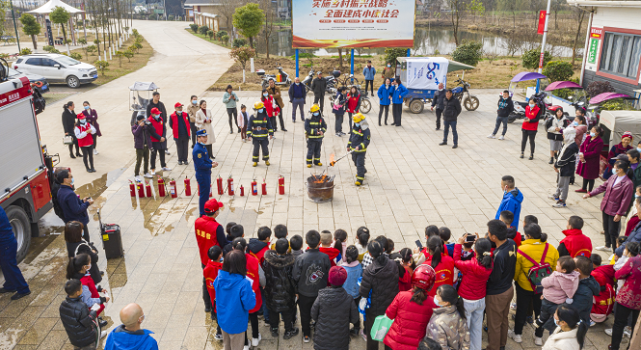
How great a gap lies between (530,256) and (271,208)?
5.80 metres

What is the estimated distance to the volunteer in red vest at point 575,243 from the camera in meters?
6.09

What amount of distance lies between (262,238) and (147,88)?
1249 cm

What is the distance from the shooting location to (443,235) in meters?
5.92

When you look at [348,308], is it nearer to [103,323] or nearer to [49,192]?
[103,323]

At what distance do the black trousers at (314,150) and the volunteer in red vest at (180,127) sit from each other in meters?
3.29

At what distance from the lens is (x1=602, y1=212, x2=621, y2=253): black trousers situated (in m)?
8.13

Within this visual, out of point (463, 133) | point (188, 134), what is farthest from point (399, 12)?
point (188, 134)

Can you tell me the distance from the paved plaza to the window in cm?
406

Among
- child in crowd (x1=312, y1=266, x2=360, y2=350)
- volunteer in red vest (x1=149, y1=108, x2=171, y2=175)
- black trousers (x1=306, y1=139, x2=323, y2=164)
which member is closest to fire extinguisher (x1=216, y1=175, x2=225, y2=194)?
volunteer in red vest (x1=149, y1=108, x2=171, y2=175)

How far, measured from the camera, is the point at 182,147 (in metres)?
12.7

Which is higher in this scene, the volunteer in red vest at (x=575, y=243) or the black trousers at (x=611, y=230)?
the volunteer in red vest at (x=575, y=243)

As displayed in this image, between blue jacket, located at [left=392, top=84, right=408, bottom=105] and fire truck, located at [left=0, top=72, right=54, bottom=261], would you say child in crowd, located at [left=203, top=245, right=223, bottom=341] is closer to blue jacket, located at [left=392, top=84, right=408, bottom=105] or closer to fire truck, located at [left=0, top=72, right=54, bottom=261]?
fire truck, located at [left=0, top=72, right=54, bottom=261]

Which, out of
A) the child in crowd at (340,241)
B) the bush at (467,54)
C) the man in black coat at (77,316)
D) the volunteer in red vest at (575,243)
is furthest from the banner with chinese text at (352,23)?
the man in black coat at (77,316)

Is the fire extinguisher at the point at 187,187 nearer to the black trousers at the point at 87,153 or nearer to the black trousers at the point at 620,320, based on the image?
the black trousers at the point at 87,153
